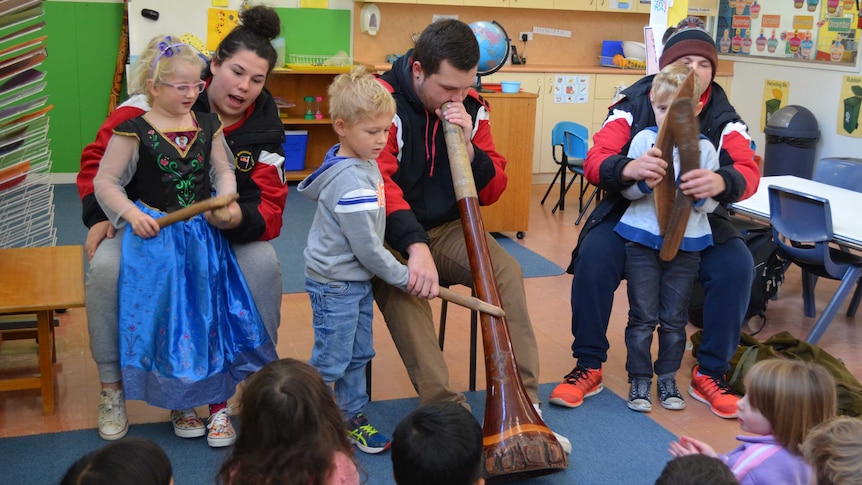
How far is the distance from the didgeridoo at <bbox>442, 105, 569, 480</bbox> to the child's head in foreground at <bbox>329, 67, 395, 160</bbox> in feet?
0.94

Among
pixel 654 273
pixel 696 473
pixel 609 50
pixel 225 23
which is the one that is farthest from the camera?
pixel 609 50

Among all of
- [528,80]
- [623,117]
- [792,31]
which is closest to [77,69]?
[528,80]

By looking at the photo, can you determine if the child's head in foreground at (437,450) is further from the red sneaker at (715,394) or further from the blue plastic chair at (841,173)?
the blue plastic chair at (841,173)

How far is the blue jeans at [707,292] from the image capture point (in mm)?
2922

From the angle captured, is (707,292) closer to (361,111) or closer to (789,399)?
(789,399)

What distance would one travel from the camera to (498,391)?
230 cm

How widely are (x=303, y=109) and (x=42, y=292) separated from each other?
4357mm

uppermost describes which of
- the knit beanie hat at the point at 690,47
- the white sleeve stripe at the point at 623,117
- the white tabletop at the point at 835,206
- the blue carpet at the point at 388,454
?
the knit beanie hat at the point at 690,47

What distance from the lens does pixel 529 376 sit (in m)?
2.63

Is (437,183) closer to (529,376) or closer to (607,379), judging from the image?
(529,376)

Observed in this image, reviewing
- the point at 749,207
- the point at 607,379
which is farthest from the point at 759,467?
the point at 749,207

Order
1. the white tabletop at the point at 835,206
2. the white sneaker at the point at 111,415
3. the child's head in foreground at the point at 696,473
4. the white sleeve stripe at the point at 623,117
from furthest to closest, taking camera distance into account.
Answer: the white tabletop at the point at 835,206, the white sleeve stripe at the point at 623,117, the white sneaker at the point at 111,415, the child's head in foreground at the point at 696,473

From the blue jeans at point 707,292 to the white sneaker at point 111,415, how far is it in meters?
1.49

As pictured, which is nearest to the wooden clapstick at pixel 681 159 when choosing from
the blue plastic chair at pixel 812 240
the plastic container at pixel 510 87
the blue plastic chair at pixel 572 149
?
the blue plastic chair at pixel 812 240
